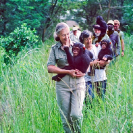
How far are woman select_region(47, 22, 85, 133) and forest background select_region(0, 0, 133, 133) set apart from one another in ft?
0.52

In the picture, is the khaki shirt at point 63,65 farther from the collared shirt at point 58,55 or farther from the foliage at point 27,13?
the foliage at point 27,13

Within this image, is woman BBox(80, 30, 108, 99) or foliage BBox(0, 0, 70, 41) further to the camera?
foliage BBox(0, 0, 70, 41)

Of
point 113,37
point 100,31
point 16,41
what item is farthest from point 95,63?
point 16,41

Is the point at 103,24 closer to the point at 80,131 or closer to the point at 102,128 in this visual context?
the point at 80,131

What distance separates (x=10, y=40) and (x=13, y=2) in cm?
460

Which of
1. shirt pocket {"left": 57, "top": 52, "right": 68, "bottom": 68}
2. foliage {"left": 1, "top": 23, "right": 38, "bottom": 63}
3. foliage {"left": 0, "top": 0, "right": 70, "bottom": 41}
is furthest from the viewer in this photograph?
foliage {"left": 0, "top": 0, "right": 70, "bottom": 41}

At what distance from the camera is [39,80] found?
4.64 meters

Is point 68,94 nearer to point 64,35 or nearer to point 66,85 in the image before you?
point 66,85

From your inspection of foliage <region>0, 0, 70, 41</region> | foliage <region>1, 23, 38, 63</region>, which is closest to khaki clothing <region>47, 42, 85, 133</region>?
foliage <region>1, 23, 38, 63</region>

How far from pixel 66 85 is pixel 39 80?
0.89 meters

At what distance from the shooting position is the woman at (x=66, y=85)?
12.4 feet

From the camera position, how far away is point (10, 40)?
757 centimetres

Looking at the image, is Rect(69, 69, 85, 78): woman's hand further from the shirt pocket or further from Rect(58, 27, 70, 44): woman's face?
Rect(58, 27, 70, 44): woman's face

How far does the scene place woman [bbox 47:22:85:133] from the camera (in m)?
3.79
